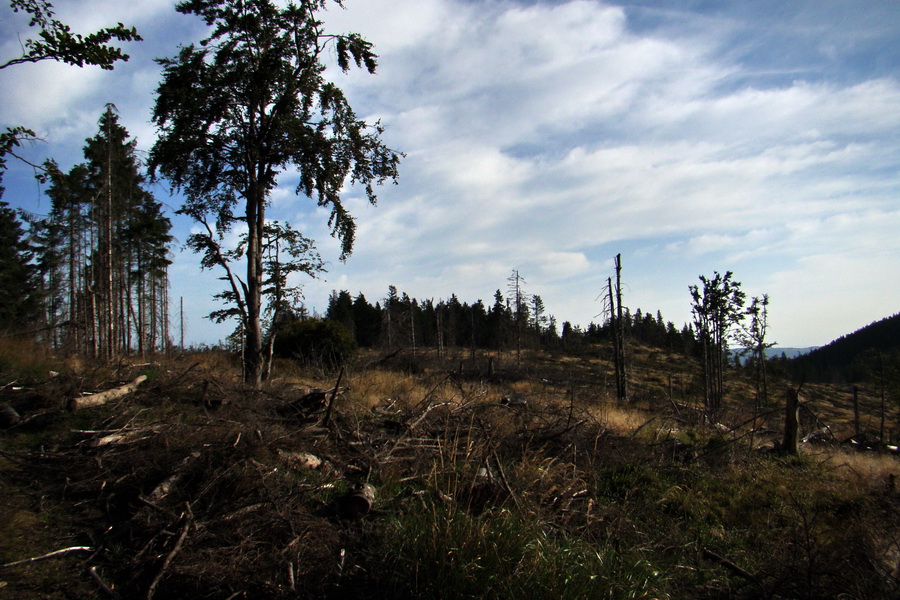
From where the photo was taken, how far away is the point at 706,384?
27.3 meters

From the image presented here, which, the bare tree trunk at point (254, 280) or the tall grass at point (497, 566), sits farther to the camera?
the bare tree trunk at point (254, 280)

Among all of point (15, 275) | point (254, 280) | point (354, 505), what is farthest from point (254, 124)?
point (15, 275)

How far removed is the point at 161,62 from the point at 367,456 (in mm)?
9224

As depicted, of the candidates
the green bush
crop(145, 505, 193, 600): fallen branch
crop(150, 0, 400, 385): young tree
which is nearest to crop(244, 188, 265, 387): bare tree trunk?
crop(150, 0, 400, 385): young tree

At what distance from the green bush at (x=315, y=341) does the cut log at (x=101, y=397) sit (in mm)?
9630

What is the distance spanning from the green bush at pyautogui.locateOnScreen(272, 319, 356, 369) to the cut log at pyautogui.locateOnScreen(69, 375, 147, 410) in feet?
31.6

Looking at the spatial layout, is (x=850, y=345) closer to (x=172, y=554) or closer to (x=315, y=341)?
(x=315, y=341)

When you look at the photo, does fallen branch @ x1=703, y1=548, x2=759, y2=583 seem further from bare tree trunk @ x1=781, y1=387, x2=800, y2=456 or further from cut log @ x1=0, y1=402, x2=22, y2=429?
cut log @ x1=0, y1=402, x2=22, y2=429

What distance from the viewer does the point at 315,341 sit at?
1764 cm

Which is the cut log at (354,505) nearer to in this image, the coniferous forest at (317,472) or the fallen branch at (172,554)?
the coniferous forest at (317,472)

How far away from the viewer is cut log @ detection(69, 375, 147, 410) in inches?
245

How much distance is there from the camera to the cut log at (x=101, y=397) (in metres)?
6.21

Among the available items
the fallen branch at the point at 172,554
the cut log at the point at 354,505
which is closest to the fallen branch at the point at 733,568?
the cut log at the point at 354,505

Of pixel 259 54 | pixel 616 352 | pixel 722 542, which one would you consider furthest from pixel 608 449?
pixel 616 352
